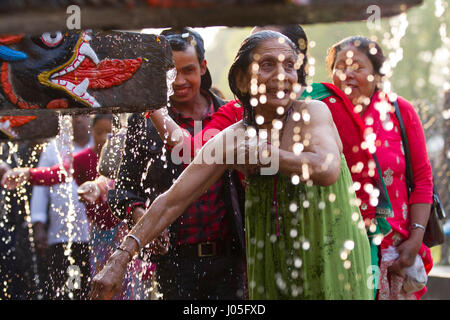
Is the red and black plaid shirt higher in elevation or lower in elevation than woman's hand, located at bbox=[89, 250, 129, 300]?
higher

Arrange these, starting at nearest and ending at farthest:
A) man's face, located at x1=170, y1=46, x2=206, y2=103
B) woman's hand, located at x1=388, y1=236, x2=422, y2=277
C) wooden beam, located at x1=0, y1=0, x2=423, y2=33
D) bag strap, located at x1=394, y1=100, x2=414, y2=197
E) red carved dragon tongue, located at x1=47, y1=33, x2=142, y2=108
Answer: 1. wooden beam, located at x1=0, y1=0, x2=423, y2=33
2. red carved dragon tongue, located at x1=47, y1=33, x2=142, y2=108
3. woman's hand, located at x1=388, y1=236, x2=422, y2=277
4. bag strap, located at x1=394, y1=100, x2=414, y2=197
5. man's face, located at x1=170, y1=46, x2=206, y2=103

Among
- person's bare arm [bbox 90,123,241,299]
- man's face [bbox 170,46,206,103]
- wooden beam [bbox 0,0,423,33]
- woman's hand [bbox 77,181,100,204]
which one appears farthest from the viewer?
woman's hand [bbox 77,181,100,204]

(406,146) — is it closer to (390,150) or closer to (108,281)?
(390,150)

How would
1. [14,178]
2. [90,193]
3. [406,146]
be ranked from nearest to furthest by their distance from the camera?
[406,146], [90,193], [14,178]

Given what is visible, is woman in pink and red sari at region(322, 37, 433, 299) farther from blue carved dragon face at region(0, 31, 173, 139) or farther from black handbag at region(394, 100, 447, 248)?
blue carved dragon face at region(0, 31, 173, 139)

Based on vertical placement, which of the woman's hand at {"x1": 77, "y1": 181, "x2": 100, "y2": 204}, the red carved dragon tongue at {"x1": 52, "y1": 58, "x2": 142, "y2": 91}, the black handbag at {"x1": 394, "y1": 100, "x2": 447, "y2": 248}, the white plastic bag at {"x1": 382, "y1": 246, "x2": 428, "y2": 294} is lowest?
the white plastic bag at {"x1": 382, "y1": 246, "x2": 428, "y2": 294}

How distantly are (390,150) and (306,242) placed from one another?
127 centimetres

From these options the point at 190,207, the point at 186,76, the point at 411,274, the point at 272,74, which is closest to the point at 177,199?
the point at 272,74

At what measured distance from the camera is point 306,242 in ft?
9.59

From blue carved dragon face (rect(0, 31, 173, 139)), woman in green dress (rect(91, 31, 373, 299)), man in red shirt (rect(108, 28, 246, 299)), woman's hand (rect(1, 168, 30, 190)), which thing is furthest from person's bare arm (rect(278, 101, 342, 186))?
woman's hand (rect(1, 168, 30, 190))

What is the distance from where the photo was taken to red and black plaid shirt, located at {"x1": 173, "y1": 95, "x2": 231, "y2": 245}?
3963 mm

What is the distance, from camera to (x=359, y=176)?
363 cm

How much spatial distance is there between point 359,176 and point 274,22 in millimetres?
2104
